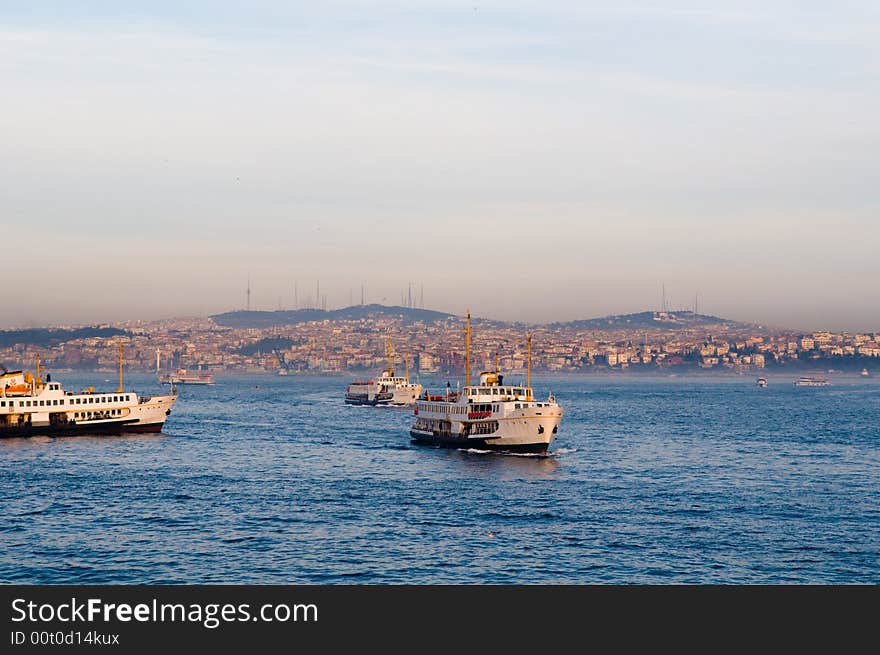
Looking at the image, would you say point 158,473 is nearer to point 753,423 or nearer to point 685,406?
point 753,423

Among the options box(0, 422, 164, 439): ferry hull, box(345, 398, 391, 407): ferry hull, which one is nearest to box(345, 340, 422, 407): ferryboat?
box(345, 398, 391, 407): ferry hull

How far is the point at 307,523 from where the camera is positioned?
169 feet

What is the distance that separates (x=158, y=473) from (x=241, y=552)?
29.3m

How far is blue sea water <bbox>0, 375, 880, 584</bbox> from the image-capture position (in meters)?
41.5

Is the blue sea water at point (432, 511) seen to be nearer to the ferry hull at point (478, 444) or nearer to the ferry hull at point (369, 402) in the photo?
the ferry hull at point (478, 444)

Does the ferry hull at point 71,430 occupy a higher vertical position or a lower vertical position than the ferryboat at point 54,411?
lower

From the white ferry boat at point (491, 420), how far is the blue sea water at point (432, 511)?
1564mm

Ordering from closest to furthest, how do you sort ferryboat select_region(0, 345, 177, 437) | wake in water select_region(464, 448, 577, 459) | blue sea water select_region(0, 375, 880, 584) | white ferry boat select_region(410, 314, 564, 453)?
blue sea water select_region(0, 375, 880, 584), white ferry boat select_region(410, 314, 564, 453), wake in water select_region(464, 448, 577, 459), ferryboat select_region(0, 345, 177, 437)

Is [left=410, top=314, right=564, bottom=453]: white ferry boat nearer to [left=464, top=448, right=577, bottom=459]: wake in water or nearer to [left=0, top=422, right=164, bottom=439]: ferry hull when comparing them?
[left=464, top=448, right=577, bottom=459]: wake in water

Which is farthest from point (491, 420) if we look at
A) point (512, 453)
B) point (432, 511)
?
point (432, 511)

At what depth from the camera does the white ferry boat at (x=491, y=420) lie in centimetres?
8006

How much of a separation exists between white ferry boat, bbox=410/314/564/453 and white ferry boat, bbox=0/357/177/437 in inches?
1161

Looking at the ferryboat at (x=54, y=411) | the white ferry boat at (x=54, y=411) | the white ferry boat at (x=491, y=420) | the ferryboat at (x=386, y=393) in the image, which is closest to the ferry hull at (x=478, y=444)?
the white ferry boat at (x=491, y=420)
